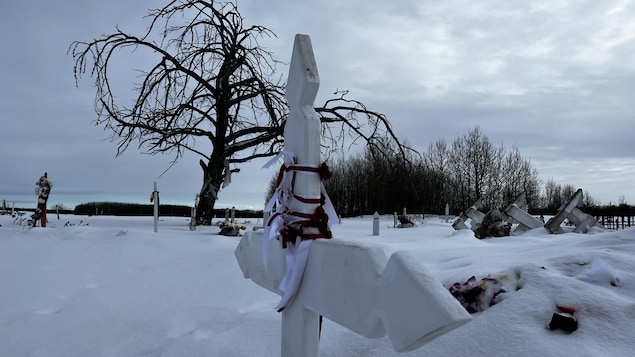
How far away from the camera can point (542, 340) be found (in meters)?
2.11

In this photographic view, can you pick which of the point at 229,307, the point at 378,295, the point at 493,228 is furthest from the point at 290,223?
the point at 493,228

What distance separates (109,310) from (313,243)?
3.05m

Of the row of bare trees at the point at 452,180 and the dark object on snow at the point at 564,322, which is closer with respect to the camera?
the dark object on snow at the point at 564,322

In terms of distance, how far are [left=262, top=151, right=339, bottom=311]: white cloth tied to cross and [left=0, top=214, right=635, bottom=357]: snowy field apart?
259mm

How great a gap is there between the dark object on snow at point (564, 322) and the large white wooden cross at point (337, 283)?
4.52ft

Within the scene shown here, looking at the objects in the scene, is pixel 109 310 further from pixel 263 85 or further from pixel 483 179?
pixel 483 179

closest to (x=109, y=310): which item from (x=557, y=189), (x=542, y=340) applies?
(x=542, y=340)

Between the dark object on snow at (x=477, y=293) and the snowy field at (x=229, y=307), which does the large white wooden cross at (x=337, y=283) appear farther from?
the dark object on snow at (x=477, y=293)

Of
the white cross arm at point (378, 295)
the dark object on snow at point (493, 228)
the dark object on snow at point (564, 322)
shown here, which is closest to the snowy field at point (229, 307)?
the dark object on snow at point (564, 322)

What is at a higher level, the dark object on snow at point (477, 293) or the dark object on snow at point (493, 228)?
the dark object on snow at point (493, 228)

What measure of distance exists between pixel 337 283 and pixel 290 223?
36 cm

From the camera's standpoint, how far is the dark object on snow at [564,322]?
7.13 ft

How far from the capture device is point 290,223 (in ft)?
5.35

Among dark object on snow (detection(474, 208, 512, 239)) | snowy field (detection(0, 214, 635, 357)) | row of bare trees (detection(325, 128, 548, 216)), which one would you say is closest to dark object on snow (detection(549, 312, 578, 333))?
snowy field (detection(0, 214, 635, 357))
